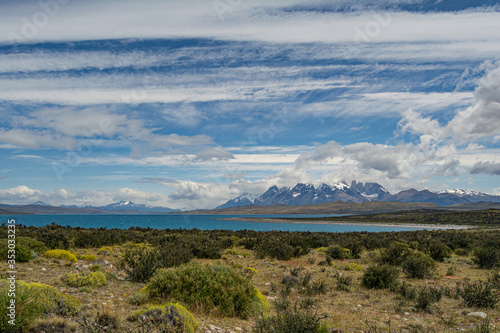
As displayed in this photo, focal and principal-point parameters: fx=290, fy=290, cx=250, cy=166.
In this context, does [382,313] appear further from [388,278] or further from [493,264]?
[493,264]

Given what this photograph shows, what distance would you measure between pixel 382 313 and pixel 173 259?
412 inches

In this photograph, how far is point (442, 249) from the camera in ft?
71.3

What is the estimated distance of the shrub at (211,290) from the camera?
821cm

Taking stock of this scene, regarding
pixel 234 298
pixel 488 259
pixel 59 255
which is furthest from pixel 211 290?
pixel 488 259

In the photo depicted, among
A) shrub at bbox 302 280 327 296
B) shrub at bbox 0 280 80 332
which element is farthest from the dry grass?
shrub at bbox 0 280 80 332

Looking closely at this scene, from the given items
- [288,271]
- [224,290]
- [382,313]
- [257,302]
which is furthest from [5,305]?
[288,271]

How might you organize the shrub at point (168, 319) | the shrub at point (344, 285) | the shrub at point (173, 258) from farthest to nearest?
the shrub at point (173, 258), the shrub at point (344, 285), the shrub at point (168, 319)

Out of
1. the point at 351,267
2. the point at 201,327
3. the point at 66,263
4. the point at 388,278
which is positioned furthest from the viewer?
the point at 351,267

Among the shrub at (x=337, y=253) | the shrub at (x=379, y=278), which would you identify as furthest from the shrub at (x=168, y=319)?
the shrub at (x=337, y=253)

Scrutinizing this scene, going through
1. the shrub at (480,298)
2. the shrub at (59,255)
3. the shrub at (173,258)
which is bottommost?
the shrub at (480,298)

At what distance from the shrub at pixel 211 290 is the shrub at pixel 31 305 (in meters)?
2.58

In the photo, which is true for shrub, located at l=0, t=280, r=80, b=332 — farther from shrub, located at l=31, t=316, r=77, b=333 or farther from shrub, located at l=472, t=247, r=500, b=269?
shrub, located at l=472, t=247, r=500, b=269

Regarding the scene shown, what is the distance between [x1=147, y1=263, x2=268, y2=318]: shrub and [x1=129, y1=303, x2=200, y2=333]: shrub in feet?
5.90

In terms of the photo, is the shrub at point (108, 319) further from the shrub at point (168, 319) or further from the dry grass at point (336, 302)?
the shrub at point (168, 319)
